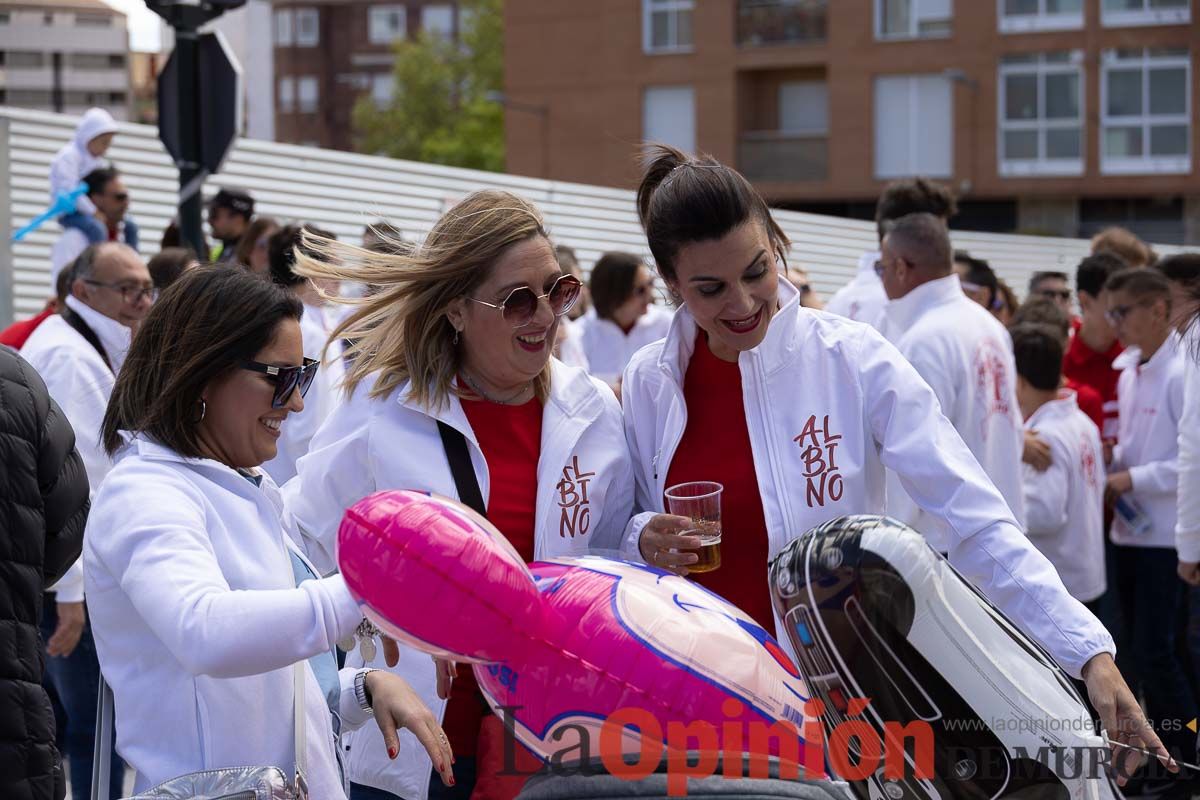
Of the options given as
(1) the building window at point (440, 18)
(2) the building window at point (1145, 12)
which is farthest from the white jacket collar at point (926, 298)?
(1) the building window at point (440, 18)

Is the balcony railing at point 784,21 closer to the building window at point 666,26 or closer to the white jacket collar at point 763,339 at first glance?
the building window at point 666,26

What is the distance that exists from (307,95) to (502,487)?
67.6 m

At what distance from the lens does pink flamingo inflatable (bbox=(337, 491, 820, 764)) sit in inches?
77.6

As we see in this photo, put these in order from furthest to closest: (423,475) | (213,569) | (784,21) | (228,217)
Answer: (784,21)
(228,217)
(423,475)
(213,569)

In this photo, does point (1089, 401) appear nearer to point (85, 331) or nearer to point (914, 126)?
point (85, 331)

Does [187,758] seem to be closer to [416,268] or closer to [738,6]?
[416,268]

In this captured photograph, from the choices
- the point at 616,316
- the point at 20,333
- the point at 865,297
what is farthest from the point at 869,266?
the point at 20,333

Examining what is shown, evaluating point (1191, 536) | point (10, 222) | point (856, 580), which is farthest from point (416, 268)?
point (10, 222)

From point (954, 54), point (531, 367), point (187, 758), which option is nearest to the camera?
point (187, 758)

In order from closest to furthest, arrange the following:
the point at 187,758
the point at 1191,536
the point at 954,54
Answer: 1. the point at 187,758
2. the point at 1191,536
3. the point at 954,54

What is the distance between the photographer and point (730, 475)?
2979mm

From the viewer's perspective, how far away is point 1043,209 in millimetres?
34625

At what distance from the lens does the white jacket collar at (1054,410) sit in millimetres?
6301

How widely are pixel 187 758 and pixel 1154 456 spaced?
5.19m
